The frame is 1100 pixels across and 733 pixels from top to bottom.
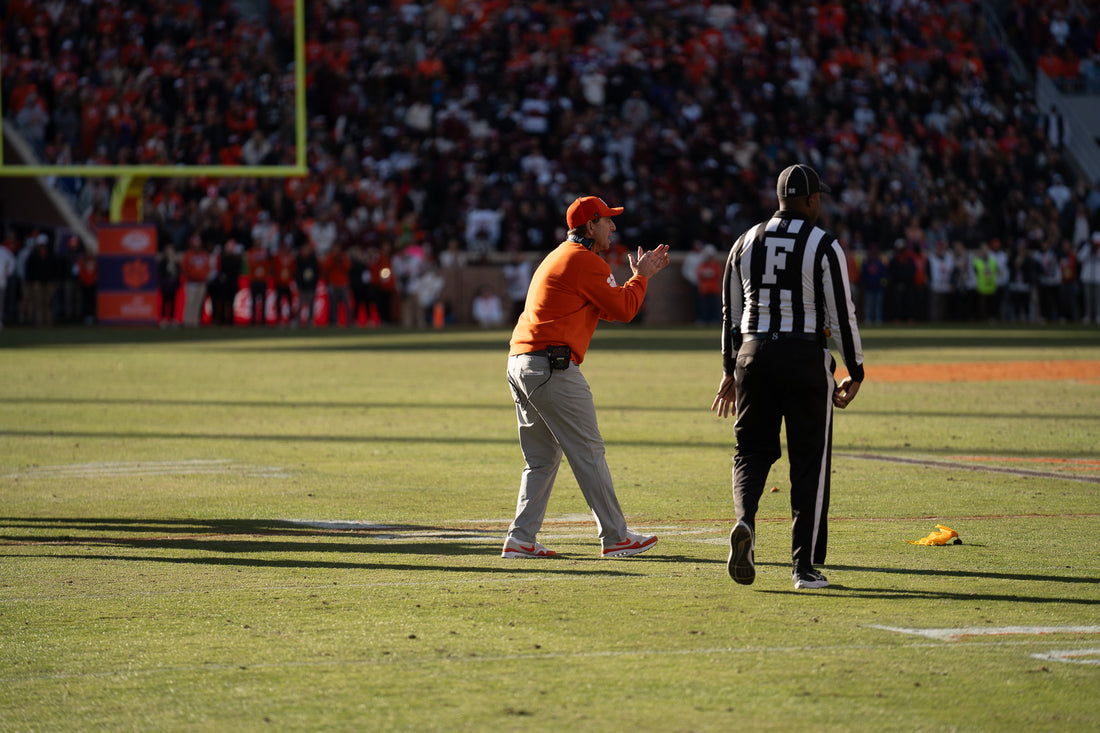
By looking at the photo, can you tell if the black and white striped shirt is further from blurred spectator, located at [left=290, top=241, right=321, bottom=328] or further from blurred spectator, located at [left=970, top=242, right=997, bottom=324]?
blurred spectator, located at [left=970, top=242, right=997, bottom=324]

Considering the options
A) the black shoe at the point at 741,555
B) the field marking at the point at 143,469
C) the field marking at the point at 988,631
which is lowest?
the field marking at the point at 143,469

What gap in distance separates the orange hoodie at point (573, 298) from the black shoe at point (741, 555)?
57.7 inches

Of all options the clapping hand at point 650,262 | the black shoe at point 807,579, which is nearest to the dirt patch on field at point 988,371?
the clapping hand at point 650,262

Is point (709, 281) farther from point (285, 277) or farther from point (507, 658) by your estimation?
point (507, 658)

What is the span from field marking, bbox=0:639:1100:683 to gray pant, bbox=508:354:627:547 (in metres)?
2.06

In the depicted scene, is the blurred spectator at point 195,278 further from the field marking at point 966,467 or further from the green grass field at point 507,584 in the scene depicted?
the field marking at point 966,467

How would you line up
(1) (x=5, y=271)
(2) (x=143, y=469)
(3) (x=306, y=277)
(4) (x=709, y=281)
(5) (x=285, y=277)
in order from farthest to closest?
(4) (x=709, y=281)
(5) (x=285, y=277)
(3) (x=306, y=277)
(1) (x=5, y=271)
(2) (x=143, y=469)

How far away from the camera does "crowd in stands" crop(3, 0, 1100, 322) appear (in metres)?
39.7

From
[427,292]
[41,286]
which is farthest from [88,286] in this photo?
[427,292]

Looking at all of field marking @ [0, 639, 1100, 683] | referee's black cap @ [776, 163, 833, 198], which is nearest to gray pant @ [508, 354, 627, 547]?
referee's black cap @ [776, 163, 833, 198]

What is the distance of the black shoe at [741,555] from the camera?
23.6ft

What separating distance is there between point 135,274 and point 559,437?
3121 cm

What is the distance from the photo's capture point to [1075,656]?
5984mm

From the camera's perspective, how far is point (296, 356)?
87.8ft
